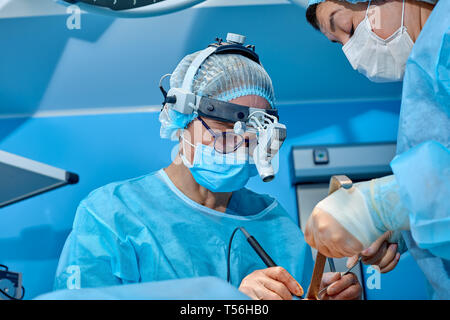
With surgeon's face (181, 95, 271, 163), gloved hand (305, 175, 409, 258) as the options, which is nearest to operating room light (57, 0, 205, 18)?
surgeon's face (181, 95, 271, 163)

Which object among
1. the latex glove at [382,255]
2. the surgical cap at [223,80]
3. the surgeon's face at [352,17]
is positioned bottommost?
the latex glove at [382,255]

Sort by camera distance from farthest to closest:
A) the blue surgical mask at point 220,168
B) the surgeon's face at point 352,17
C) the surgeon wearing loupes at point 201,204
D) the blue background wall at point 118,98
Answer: the blue background wall at point 118,98, the blue surgical mask at point 220,168, the surgeon wearing loupes at point 201,204, the surgeon's face at point 352,17

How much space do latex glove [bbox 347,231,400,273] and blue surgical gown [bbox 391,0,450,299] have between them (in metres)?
0.14

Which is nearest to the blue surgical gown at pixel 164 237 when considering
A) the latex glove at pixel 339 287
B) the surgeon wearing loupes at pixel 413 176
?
the latex glove at pixel 339 287

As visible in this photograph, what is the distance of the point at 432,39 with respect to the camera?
91cm

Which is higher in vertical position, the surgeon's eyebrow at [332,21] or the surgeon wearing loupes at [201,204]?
Answer: the surgeon's eyebrow at [332,21]

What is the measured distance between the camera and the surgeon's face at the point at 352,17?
3.83ft

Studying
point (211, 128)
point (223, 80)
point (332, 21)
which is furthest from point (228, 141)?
point (332, 21)

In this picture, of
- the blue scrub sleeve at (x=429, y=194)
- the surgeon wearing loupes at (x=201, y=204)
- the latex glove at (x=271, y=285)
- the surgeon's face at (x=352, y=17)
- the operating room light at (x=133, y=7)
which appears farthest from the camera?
the operating room light at (x=133, y=7)

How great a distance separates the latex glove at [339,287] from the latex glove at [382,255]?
0.05 meters

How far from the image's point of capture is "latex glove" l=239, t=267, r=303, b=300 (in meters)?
1.05

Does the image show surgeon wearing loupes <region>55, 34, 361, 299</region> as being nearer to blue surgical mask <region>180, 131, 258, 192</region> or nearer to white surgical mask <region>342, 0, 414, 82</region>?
blue surgical mask <region>180, 131, 258, 192</region>

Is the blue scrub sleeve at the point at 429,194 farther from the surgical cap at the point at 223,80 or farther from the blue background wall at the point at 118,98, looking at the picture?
the blue background wall at the point at 118,98

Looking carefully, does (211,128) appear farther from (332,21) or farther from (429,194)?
(429,194)
